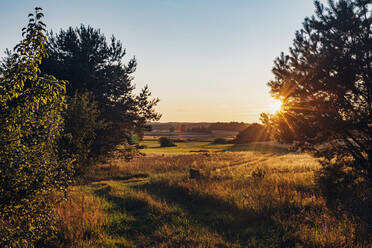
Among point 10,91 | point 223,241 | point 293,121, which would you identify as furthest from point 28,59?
point 293,121

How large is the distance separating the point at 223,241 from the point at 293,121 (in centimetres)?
586

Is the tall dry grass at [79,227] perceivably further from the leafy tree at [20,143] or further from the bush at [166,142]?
the bush at [166,142]

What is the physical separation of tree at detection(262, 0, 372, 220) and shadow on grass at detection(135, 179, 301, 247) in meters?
3.87

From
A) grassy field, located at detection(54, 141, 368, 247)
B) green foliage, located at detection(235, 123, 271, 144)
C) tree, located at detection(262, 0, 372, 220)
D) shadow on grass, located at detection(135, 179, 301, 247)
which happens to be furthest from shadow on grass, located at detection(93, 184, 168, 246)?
green foliage, located at detection(235, 123, 271, 144)

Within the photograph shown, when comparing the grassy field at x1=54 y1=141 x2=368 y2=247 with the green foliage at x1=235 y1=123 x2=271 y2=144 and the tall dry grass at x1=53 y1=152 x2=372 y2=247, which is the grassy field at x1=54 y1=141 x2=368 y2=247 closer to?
the tall dry grass at x1=53 y1=152 x2=372 y2=247

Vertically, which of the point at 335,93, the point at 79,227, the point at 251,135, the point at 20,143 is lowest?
the point at 79,227

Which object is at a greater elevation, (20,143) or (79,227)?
(20,143)

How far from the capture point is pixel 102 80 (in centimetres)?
1994

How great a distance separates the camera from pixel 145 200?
10523mm

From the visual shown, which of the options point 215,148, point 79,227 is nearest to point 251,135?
point 215,148

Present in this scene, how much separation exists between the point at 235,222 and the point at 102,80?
1669 cm

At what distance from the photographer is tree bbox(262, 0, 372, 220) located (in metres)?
8.68

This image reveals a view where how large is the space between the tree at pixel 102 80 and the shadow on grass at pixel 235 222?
32.2ft

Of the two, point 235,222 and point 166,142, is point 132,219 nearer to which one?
point 235,222
